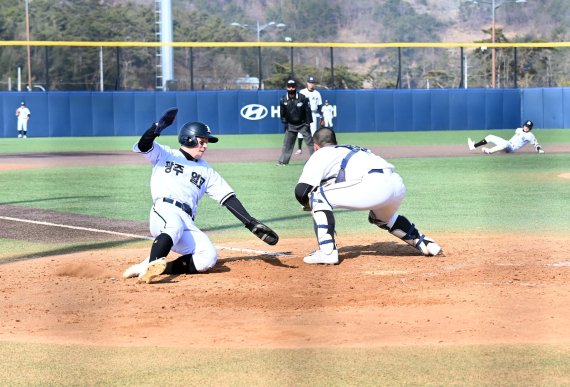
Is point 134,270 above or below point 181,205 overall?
below

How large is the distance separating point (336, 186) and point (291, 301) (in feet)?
4.83

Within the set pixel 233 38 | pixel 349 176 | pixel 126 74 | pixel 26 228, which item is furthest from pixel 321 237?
pixel 233 38

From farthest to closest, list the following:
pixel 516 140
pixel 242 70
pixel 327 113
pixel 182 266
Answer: pixel 242 70, pixel 327 113, pixel 516 140, pixel 182 266

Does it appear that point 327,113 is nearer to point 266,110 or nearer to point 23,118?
point 266,110

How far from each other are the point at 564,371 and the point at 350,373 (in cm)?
91

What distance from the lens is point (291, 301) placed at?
6047 millimetres

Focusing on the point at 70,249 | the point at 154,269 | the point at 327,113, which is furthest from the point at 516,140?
the point at 154,269

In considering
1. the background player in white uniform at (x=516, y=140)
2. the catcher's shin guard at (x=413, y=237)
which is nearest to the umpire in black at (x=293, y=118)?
the background player in white uniform at (x=516, y=140)

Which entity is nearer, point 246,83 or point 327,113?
point 327,113

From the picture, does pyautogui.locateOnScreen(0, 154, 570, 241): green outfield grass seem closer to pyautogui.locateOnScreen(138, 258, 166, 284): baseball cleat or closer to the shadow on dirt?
the shadow on dirt

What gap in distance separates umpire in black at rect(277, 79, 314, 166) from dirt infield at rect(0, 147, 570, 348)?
363 inches

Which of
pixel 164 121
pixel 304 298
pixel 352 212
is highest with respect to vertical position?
pixel 164 121

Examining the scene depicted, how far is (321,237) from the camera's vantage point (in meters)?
7.27

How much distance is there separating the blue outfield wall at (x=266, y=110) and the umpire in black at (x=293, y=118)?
14716mm
